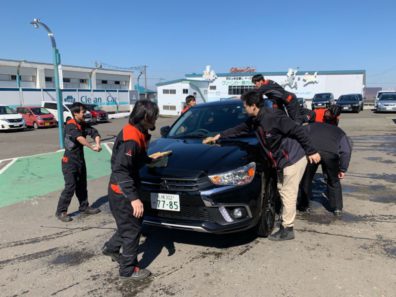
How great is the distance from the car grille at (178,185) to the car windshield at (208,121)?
1237 mm

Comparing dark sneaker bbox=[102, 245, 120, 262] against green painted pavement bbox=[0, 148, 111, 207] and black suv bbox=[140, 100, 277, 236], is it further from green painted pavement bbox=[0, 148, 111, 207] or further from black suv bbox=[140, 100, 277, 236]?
green painted pavement bbox=[0, 148, 111, 207]

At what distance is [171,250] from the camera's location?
3902 mm

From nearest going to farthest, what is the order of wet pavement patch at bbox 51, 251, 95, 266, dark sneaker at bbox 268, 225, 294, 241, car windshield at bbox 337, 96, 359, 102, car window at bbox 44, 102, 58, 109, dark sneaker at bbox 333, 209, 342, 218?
wet pavement patch at bbox 51, 251, 95, 266 < dark sneaker at bbox 268, 225, 294, 241 < dark sneaker at bbox 333, 209, 342, 218 < car window at bbox 44, 102, 58, 109 < car windshield at bbox 337, 96, 359, 102

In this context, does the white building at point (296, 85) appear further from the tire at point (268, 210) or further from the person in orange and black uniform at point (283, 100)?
the tire at point (268, 210)

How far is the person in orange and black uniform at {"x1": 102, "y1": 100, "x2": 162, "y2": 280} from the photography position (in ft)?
9.71

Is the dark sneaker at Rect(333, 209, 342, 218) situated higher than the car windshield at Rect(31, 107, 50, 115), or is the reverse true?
the car windshield at Rect(31, 107, 50, 115)

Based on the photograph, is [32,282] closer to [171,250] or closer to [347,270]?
[171,250]

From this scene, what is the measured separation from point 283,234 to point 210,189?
1.26 metres

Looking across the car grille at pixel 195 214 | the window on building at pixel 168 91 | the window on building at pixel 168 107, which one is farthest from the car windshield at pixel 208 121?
the window on building at pixel 168 91

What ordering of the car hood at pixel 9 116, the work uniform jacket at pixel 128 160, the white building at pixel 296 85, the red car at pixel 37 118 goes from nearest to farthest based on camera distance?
the work uniform jacket at pixel 128 160 → the car hood at pixel 9 116 → the red car at pixel 37 118 → the white building at pixel 296 85

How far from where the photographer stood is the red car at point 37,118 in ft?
76.1

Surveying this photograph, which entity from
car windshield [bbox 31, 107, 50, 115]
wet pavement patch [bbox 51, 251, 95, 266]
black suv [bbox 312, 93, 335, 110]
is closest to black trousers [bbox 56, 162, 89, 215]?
wet pavement patch [bbox 51, 251, 95, 266]

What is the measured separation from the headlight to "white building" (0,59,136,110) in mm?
26756

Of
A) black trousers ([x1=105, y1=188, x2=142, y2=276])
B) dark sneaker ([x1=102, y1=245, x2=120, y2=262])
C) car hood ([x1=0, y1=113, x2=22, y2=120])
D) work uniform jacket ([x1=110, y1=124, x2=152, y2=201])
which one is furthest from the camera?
car hood ([x1=0, y1=113, x2=22, y2=120])
